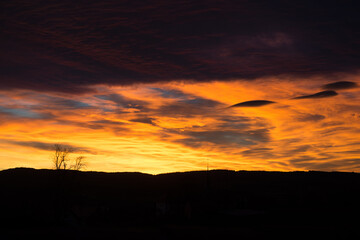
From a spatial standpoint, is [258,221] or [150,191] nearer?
[258,221]

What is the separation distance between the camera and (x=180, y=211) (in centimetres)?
6906

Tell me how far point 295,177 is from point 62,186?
10047 cm

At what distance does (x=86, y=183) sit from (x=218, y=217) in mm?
93285

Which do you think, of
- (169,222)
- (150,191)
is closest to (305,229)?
(169,222)

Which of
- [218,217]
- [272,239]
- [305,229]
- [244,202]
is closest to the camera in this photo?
[272,239]

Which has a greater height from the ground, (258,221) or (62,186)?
(62,186)

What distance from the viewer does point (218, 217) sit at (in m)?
61.3

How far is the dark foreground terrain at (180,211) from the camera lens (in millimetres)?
43656

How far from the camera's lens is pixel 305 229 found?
4781 centimetres

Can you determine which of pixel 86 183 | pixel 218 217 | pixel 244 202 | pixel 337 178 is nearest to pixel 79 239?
pixel 218 217

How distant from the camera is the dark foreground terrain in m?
43.7

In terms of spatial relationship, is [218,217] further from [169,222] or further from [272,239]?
[272,239]

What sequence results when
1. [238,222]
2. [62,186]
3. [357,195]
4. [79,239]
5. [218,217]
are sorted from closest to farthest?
[79,239], [238,222], [218,217], [62,186], [357,195]

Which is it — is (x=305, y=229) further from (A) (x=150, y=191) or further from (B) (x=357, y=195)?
(A) (x=150, y=191)
